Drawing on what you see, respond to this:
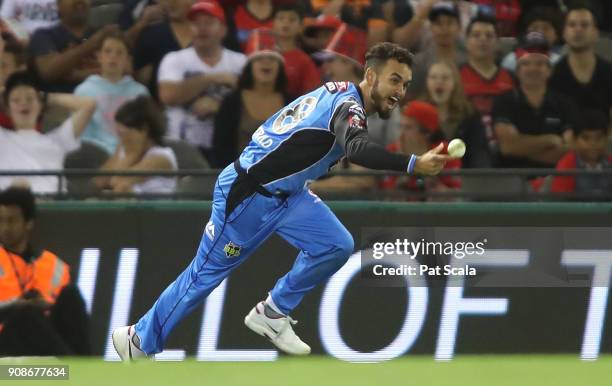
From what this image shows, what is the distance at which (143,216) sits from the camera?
1078 centimetres

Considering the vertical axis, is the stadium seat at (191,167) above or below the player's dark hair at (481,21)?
below

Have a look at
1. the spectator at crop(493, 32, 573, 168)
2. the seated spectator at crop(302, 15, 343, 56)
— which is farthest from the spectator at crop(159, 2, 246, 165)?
the spectator at crop(493, 32, 573, 168)

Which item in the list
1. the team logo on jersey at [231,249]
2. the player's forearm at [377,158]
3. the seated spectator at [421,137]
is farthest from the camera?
the seated spectator at [421,137]

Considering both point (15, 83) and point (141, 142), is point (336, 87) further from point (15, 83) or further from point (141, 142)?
point (15, 83)

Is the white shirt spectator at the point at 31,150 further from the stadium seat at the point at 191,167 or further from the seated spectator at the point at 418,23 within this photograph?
the seated spectator at the point at 418,23

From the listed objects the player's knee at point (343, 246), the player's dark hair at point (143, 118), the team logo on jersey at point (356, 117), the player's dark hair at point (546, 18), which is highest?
the player's dark hair at point (546, 18)

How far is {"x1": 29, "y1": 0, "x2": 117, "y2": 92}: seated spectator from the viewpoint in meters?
12.2

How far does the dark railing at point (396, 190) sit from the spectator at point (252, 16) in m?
2.14

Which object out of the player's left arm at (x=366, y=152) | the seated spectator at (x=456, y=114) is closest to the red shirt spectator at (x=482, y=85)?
the seated spectator at (x=456, y=114)

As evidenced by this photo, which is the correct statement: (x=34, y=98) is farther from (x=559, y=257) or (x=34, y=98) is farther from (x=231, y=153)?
(x=559, y=257)

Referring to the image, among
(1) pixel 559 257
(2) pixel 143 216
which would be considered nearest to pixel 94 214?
(2) pixel 143 216

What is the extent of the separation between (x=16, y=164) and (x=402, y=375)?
13.1ft

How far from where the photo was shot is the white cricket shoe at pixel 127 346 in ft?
30.7

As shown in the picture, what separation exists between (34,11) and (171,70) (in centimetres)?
148
